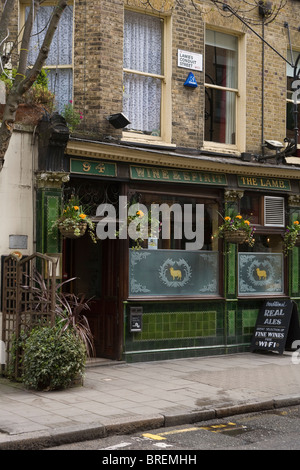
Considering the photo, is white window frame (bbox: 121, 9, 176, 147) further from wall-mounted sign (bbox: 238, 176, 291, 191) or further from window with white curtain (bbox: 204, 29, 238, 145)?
wall-mounted sign (bbox: 238, 176, 291, 191)

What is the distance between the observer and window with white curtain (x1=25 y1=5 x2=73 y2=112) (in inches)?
472

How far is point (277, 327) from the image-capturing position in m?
13.4

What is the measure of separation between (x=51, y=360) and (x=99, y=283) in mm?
3457

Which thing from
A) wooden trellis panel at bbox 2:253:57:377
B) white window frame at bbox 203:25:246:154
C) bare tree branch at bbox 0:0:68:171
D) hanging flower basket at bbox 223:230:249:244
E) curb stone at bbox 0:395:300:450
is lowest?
curb stone at bbox 0:395:300:450

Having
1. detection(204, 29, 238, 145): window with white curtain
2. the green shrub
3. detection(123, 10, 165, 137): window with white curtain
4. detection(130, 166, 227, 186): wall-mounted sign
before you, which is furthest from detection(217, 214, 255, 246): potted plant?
the green shrub

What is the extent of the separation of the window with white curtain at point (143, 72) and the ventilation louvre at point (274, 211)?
2.96 m

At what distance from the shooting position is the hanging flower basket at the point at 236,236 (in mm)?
13133

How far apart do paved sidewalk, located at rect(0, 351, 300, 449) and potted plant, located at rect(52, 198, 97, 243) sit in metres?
2.38

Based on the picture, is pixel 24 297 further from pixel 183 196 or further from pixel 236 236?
pixel 236 236

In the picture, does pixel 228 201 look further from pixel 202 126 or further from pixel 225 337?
pixel 225 337

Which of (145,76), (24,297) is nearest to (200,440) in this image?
(24,297)

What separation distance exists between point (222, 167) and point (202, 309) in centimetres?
285

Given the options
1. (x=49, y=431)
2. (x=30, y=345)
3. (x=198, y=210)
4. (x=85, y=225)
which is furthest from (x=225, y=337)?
(x=49, y=431)

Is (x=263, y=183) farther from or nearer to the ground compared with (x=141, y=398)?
farther from the ground
